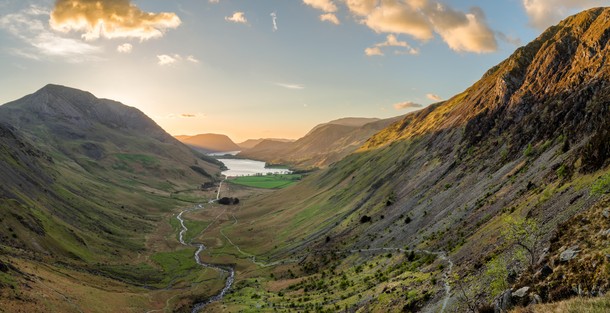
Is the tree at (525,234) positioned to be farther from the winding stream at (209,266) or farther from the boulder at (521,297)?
the winding stream at (209,266)

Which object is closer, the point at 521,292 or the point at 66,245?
the point at 521,292

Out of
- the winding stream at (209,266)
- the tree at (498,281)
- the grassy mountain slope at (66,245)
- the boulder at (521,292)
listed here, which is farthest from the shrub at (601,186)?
the grassy mountain slope at (66,245)

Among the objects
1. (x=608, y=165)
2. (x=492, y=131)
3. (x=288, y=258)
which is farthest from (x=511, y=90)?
(x=288, y=258)

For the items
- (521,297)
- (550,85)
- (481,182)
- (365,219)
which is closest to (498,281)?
(521,297)

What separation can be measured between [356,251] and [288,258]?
25.7 m

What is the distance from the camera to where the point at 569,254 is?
2641 centimetres

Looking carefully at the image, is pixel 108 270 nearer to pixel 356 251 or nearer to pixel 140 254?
pixel 140 254

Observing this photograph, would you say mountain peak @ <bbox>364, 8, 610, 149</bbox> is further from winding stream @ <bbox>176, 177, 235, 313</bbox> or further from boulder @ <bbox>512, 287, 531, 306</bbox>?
winding stream @ <bbox>176, 177, 235, 313</bbox>

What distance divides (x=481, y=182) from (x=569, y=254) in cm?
4857

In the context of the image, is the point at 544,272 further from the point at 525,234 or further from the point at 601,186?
the point at 601,186

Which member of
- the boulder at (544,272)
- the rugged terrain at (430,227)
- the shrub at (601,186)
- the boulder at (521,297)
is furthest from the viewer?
the shrub at (601,186)

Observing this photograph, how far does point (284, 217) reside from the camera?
152 meters

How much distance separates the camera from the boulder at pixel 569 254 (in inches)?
1025

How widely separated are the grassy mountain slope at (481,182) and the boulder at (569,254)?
1.69 meters
